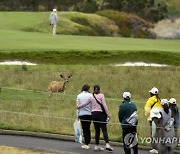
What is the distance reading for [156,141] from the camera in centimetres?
1573

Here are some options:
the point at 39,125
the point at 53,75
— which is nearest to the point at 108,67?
the point at 53,75

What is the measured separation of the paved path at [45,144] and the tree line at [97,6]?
58328 millimetres

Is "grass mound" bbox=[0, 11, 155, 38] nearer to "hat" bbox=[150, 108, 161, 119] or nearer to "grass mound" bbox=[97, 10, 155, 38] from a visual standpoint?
"grass mound" bbox=[97, 10, 155, 38]

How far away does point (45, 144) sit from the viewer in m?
17.7

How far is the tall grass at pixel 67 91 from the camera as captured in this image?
775 inches

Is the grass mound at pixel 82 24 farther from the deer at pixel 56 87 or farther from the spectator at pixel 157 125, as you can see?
the spectator at pixel 157 125

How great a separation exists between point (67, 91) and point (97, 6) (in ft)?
177

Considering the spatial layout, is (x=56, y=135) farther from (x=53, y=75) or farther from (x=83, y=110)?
(x=53, y=75)

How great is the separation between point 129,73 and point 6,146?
12.5 metres

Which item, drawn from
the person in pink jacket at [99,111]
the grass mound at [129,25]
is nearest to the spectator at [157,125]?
the person in pink jacket at [99,111]

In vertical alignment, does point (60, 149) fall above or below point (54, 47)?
below
